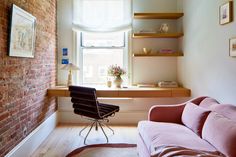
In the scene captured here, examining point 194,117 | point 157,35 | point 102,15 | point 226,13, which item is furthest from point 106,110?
point 226,13

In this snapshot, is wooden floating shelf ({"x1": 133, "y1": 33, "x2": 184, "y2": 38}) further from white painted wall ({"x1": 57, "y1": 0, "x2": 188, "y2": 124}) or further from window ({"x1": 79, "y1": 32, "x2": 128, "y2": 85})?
window ({"x1": 79, "y1": 32, "x2": 128, "y2": 85})

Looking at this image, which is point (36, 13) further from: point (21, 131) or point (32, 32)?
point (21, 131)

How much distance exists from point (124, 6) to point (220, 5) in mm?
2191

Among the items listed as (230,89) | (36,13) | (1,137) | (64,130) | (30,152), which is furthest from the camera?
(64,130)

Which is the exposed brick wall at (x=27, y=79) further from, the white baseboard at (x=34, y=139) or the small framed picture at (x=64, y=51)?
the small framed picture at (x=64, y=51)

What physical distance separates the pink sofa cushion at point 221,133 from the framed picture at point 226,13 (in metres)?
1.09

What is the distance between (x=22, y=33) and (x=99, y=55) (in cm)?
223

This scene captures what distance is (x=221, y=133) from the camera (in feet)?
6.94

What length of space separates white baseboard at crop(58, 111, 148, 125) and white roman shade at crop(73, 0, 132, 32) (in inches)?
63.9

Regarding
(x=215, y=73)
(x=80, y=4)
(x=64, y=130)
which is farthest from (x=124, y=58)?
(x=215, y=73)

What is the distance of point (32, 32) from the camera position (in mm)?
3268

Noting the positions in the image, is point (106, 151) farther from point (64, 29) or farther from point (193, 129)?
point (64, 29)

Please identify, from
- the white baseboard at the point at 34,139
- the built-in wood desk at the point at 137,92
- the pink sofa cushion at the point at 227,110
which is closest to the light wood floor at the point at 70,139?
the white baseboard at the point at 34,139

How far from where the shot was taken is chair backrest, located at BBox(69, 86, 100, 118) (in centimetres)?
360
